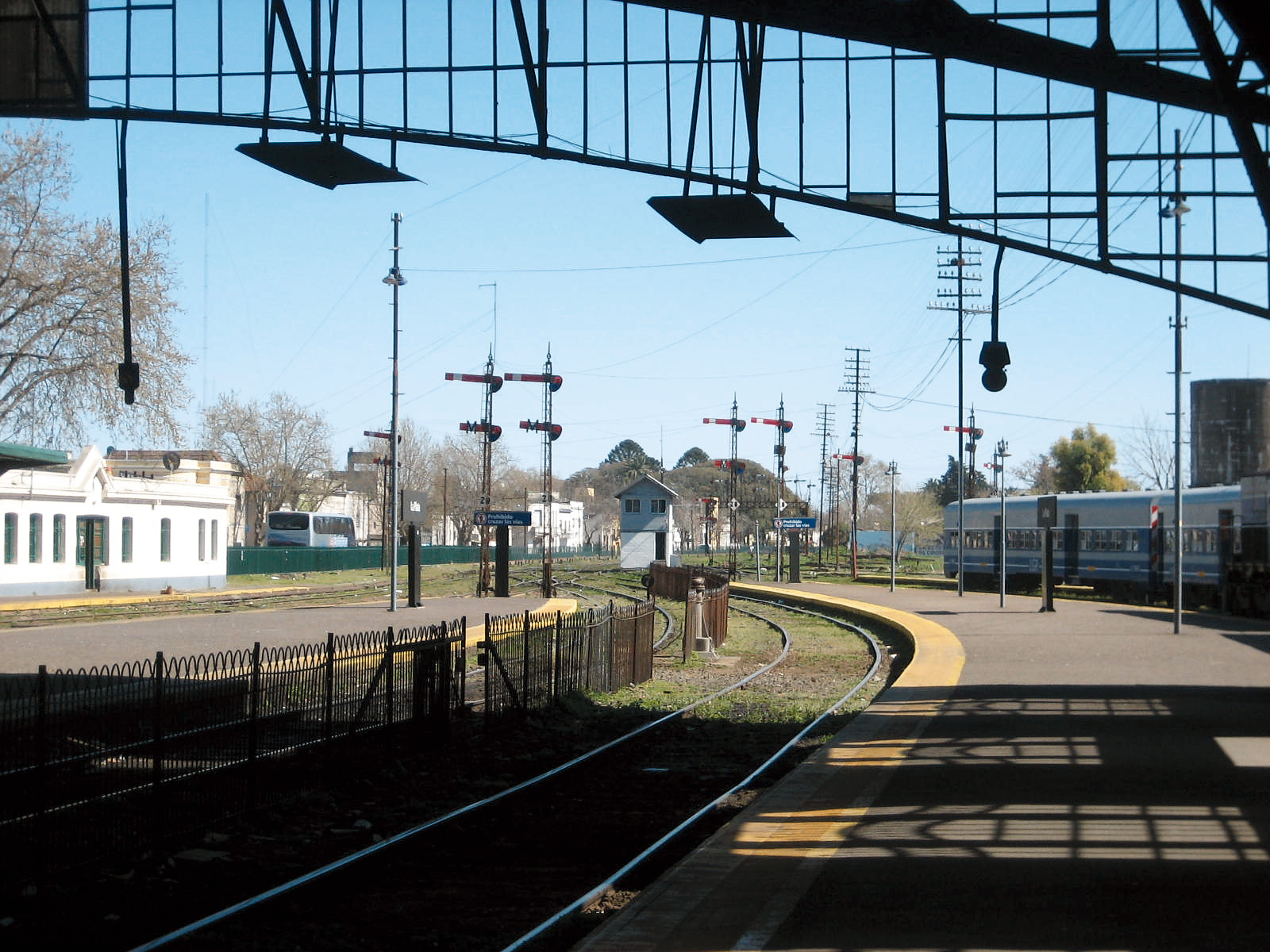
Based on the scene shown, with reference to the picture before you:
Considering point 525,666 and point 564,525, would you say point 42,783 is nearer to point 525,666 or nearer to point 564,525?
point 525,666

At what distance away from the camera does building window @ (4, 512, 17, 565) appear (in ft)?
142

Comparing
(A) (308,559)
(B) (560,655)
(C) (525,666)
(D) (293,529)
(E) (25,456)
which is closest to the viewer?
(E) (25,456)

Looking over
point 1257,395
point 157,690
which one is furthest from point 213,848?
point 1257,395

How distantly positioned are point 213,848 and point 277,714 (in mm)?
2259

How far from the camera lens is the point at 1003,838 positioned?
885cm

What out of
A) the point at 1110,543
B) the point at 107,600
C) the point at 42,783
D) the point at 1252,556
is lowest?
the point at 107,600

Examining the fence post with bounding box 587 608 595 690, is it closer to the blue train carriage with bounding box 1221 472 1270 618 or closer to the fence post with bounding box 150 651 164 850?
the fence post with bounding box 150 651 164 850

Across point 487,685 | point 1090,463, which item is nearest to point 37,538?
point 487,685

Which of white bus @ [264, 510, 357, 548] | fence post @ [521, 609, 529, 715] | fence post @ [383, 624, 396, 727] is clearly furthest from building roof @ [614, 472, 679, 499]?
fence post @ [383, 624, 396, 727]

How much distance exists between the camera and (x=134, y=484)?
50.5 metres

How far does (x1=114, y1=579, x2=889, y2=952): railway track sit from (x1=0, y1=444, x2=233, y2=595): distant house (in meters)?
35.2

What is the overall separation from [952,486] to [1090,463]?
38.8 meters

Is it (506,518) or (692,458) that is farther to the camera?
(692,458)

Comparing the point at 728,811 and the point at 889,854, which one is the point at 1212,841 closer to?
the point at 889,854
